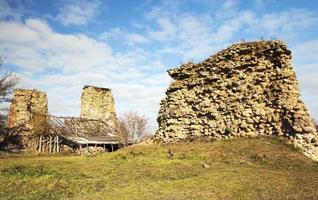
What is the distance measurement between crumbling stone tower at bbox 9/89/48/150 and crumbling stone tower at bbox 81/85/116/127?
4290mm

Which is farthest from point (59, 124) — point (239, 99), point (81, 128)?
point (239, 99)

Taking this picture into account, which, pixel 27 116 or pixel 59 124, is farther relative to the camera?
pixel 27 116

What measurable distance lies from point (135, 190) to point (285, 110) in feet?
28.6

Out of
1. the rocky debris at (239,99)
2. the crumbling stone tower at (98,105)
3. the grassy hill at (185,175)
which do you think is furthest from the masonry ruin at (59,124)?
the grassy hill at (185,175)

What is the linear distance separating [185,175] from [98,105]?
89.7ft

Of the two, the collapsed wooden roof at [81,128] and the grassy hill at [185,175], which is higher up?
the collapsed wooden roof at [81,128]

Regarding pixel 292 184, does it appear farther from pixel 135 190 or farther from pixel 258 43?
pixel 258 43

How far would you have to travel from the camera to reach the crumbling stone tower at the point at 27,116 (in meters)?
33.9

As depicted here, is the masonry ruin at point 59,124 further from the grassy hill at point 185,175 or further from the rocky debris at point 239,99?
the grassy hill at point 185,175

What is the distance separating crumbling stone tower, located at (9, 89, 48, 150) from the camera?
33875 millimetres

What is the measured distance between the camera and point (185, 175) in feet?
39.2

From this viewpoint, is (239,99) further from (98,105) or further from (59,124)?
(98,105)

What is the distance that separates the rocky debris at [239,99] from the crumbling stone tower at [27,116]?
17414mm

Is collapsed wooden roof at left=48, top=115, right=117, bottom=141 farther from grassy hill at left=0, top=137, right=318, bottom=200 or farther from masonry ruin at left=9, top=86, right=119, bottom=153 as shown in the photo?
grassy hill at left=0, top=137, right=318, bottom=200
